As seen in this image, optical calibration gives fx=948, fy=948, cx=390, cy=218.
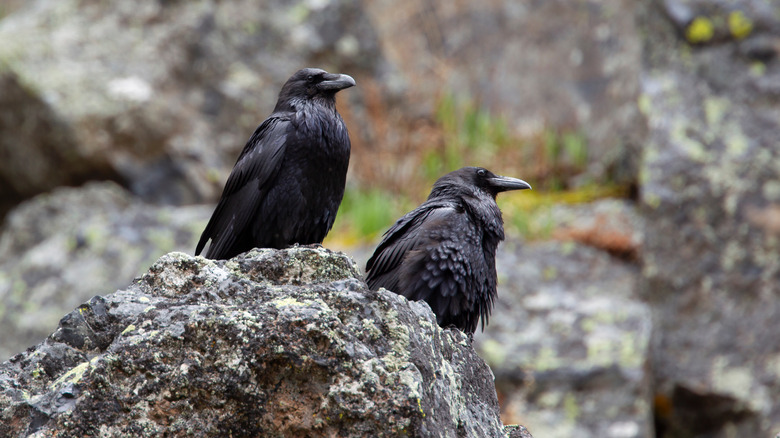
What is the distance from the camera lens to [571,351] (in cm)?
698

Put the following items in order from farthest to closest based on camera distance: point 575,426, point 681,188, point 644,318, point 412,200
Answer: point 412,200 < point 681,188 < point 644,318 < point 575,426

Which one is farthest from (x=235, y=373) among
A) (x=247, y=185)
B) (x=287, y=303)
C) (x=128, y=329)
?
(x=247, y=185)

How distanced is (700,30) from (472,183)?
4.16 m

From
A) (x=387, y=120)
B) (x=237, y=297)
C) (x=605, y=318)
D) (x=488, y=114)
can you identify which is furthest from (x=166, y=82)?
(x=237, y=297)

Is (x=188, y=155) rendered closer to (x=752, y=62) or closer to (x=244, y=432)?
(x=752, y=62)

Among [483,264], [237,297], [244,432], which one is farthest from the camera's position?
[483,264]

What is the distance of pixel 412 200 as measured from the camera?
8.95m

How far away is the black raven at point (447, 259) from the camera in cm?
445

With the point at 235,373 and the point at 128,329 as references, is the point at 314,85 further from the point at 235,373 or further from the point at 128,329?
the point at 235,373

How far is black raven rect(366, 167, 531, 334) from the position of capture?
14.6 ft

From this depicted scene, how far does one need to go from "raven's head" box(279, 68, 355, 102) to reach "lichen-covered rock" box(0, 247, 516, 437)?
240 cm

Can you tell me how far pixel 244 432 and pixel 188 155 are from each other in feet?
21.0

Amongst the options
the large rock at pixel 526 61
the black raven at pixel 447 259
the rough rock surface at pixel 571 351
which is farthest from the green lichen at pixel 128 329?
the large rock at pixel 526 61

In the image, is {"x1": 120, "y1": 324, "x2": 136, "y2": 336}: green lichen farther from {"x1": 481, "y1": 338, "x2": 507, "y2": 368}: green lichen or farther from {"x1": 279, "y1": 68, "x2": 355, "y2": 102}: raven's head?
{"x1": 481, "y1": 338, "x2": 507, "y2": 368}: green lichen
